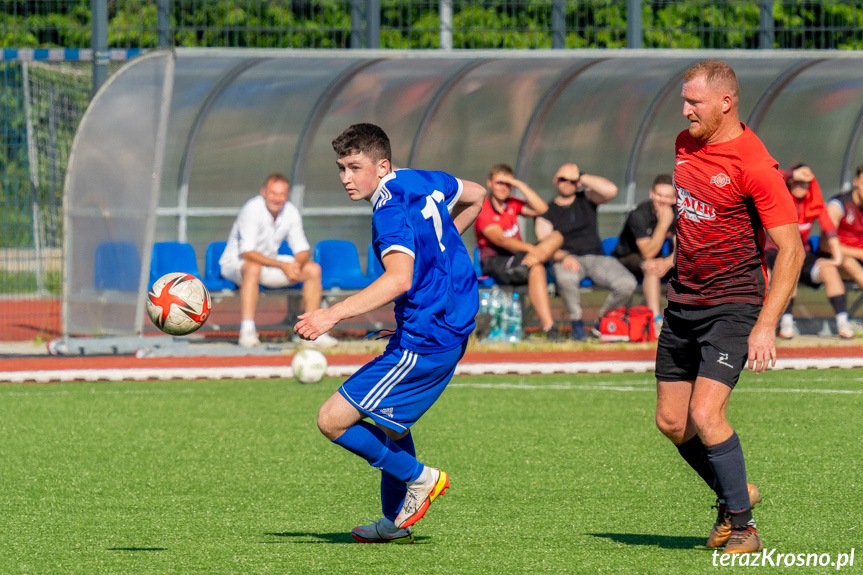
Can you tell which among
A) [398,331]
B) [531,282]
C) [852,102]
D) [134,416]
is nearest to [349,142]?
[398,331]

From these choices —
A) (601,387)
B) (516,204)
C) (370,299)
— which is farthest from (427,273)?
(516,204)

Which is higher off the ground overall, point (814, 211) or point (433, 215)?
point (433, 215)

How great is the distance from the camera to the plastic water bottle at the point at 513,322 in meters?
12.7

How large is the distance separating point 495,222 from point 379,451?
7941mm

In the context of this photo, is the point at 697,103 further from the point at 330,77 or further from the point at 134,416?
the point at 330,77

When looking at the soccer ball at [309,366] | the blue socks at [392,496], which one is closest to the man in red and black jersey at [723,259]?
the blue socks at [392,496]

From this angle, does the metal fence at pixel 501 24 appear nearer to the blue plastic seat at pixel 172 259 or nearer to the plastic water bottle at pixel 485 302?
the blue plastic seat at pixel 172 259

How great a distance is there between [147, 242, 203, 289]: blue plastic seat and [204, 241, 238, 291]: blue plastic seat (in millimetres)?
146

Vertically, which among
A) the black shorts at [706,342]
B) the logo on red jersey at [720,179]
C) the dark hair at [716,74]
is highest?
the dark hair at [716,74]

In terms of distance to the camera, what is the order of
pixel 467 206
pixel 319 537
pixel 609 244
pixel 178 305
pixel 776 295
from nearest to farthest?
1. pixel 776 295
2. pixel 319 537
3. pixel 467 206
4. pixel 178 305
5. pixel 609 244

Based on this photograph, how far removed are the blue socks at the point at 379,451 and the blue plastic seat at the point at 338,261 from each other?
8202mm

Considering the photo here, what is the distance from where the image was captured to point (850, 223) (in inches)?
508

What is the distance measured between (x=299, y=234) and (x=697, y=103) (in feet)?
A: 27.1

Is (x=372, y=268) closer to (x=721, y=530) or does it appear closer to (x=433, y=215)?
(x=433, y=215)
